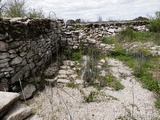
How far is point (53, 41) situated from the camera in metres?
6.18

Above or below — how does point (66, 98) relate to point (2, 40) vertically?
below

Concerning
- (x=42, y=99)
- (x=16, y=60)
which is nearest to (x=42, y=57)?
(x=16, y=60)

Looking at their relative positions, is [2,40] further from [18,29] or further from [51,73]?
[51,73]

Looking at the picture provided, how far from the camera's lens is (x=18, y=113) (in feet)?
8.64

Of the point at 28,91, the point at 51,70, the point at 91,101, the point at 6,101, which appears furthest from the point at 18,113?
the point at 51,70

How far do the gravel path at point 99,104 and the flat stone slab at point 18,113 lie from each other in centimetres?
30

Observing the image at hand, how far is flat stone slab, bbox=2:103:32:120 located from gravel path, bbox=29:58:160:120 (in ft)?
0.99

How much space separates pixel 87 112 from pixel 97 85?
119 cm

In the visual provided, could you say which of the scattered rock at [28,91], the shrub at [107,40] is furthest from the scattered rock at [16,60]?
the shrub at [107,40]

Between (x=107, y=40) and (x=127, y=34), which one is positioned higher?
(x=127, y=34)

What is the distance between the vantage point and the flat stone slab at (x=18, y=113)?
2525 mm

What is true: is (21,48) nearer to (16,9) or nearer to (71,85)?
(71,85)

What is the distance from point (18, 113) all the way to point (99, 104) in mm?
1579

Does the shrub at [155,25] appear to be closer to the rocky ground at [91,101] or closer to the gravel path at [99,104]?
the rocky ground at [91,101]
